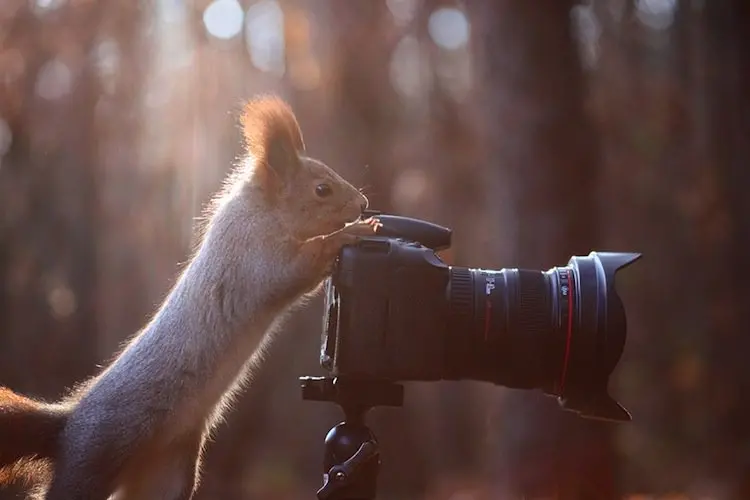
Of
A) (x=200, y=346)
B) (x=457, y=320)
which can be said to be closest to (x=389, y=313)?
(x=457, y=320)

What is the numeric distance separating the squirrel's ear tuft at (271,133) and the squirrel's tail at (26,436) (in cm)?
78

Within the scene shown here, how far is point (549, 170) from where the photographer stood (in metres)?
3.43

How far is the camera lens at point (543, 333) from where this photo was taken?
176cm

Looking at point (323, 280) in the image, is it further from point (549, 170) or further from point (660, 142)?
point (660, 142)

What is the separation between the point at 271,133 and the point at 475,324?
70cm

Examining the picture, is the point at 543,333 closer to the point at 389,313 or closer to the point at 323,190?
the point at 389,313

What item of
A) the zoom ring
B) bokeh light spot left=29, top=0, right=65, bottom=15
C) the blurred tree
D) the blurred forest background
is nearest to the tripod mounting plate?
the zoom ring

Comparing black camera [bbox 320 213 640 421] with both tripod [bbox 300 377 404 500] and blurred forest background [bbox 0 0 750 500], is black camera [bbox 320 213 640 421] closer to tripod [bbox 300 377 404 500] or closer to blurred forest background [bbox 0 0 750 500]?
tripod [bbox 300 377 404 500]

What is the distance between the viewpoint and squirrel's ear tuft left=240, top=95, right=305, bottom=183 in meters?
2.05

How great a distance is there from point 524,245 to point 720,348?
6531 millimetres

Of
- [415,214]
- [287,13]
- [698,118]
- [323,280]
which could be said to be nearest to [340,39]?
[287,13]

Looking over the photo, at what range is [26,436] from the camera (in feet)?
6.27

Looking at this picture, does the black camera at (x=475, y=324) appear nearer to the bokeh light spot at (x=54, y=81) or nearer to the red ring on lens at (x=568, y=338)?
the red ring on lens at (x=568, y=338)

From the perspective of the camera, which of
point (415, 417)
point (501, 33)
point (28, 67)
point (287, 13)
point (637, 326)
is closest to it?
→ point (501, 33)
